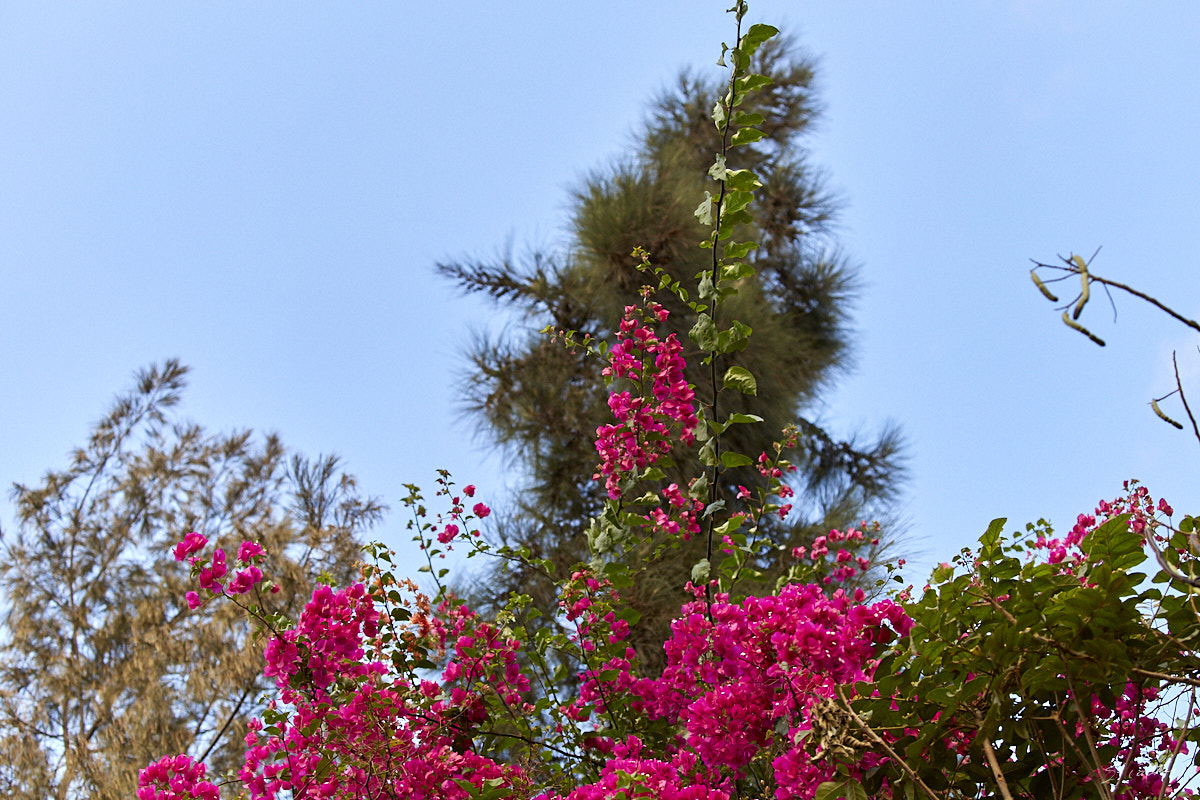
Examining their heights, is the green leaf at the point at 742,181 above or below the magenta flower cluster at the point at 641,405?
above

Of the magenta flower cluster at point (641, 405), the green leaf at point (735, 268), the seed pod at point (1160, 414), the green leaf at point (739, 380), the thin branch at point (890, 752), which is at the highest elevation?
the green leaf at point (735, 268)

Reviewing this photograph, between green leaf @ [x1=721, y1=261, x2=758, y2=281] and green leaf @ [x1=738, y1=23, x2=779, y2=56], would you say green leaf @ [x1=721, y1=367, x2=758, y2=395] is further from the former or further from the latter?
green leaf @ [x1=738, y1=23, x2=779, y2=56]

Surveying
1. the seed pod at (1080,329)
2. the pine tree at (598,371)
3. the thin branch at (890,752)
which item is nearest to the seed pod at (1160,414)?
the seed pod at (1080,329)

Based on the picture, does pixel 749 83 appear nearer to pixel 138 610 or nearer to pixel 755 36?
pixel 755 36

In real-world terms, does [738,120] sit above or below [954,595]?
above

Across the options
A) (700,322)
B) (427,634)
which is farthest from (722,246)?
(427,634)

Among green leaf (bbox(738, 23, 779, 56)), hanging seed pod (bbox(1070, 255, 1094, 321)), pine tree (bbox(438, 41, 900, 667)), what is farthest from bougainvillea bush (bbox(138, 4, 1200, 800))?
pine tree (bbox(438, 41, 900, 667))

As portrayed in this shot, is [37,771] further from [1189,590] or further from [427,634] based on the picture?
[1189,590]

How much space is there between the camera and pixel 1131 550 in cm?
102

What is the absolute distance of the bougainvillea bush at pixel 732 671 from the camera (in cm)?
108

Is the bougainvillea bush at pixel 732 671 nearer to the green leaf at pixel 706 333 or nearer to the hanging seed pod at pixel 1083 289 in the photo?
the green leaf at pixel 706 333

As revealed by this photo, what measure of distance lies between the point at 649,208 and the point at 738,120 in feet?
13.1

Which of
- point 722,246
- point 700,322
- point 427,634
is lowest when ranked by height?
point 427,634

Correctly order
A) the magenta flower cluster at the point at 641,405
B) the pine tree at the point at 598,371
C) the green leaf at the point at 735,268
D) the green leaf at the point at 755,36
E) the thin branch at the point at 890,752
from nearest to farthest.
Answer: the thin branch at the point at 890,752 → the green leaf at the point at 755,36 → the green leaf at the point at 735,268 → the magenta flower cluster at the point at 641,405 → the pine tree at the point at 598,371
